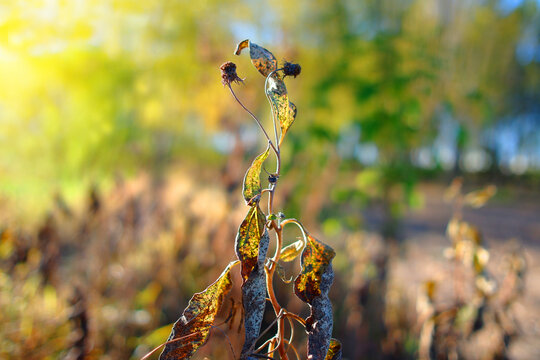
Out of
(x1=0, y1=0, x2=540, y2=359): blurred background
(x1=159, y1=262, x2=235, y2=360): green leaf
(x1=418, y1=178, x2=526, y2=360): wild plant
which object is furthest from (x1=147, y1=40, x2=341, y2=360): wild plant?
(x1=0, y1=0, x2=540, y2=359): blurred background

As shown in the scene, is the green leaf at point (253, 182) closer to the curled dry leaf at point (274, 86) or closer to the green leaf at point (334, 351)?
the curled dry leaf at point (274, 86)

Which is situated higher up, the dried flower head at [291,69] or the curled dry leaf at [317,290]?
the dried flower head at [291,69]

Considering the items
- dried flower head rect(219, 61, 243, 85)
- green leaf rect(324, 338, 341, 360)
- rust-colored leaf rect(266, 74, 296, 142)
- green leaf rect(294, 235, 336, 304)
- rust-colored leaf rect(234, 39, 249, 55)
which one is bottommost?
green leaf rect(324, 338, 341, 360)

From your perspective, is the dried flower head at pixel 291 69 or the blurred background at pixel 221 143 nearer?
the dried flower head at pixel 291 69

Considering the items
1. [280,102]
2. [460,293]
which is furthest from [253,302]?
[460,293]

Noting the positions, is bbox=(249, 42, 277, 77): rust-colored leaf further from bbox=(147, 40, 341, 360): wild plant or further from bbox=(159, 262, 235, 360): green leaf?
bbox=(159, 262, 235, 360): green leaf

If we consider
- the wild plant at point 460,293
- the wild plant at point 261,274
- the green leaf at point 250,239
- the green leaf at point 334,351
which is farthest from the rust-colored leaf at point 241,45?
the wild plant at point 460,293

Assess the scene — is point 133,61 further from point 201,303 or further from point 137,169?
point 201,303

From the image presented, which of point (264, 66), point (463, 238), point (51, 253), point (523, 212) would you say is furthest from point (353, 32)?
point (523, 212)
